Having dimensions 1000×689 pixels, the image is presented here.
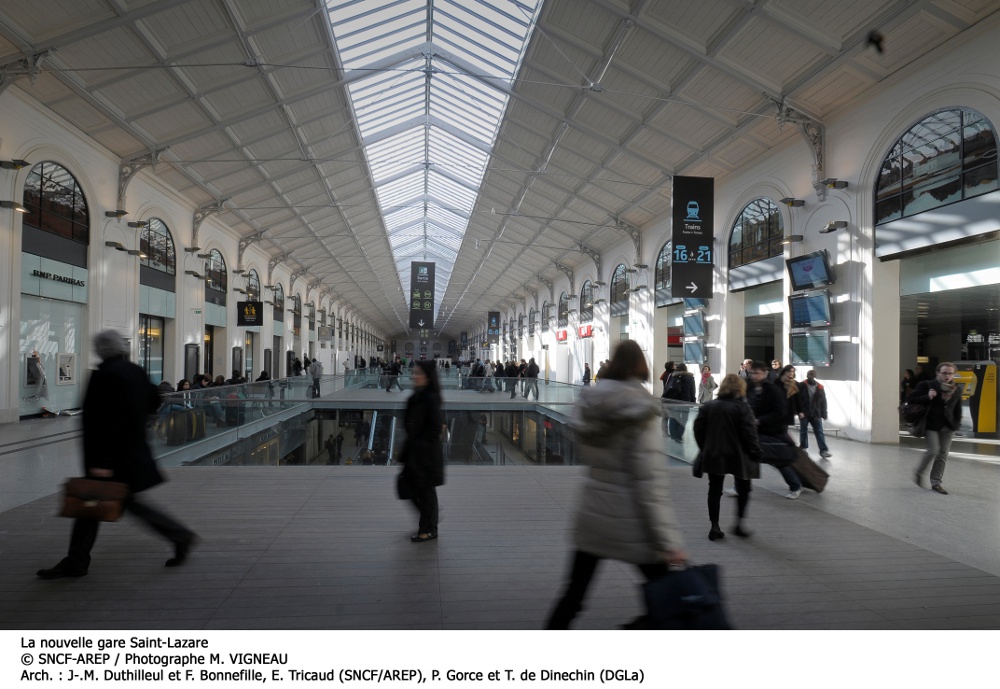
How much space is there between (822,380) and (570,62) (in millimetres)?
9563

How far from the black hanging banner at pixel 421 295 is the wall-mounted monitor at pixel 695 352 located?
12.5 metres

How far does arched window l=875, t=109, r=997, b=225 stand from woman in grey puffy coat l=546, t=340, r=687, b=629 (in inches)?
415

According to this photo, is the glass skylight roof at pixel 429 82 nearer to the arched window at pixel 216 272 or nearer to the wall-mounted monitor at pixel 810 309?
the arched window at pixel 216 272

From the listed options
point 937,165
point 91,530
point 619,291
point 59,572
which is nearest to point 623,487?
point 91,530

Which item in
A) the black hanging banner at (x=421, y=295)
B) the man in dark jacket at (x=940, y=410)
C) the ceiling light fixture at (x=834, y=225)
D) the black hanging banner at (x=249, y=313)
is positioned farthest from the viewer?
the black hanging banner at (x=421, y=295)

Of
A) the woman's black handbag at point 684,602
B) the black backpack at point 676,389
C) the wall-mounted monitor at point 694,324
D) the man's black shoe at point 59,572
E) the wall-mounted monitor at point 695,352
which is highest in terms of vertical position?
the wall-mounted monitor at point 694,324

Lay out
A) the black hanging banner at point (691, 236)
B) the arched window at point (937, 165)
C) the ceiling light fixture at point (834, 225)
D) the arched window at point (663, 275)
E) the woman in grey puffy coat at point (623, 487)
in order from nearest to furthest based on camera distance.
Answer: the woman in grey puffy coat at point (623, 487), the arched window at point (937, 165), the ceiling light fixture at point (834, 225), the black hanging banner at point (691, 236), the arched window at point (663, 275)

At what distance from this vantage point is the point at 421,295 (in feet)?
87.4

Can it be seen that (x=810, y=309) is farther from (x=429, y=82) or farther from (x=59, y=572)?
(x=59, y=572)

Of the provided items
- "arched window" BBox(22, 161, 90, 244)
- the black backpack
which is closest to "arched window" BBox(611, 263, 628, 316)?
the black backpack

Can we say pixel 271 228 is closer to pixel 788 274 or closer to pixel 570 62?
pixel 570 62

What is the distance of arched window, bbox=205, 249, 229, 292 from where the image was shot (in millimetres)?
22234

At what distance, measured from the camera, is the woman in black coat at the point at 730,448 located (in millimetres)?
4535

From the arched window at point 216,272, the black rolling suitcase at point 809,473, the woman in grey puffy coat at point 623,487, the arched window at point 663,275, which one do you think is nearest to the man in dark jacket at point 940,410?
the black rolling suitcase at point 809,473
